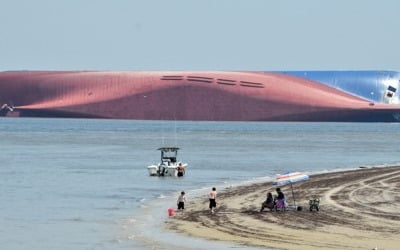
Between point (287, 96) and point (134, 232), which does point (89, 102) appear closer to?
point (287, 96)

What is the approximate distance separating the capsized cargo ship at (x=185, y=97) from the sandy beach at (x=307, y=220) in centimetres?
12830

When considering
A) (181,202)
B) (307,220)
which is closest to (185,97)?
(181,202)

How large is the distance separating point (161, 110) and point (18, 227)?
463ft

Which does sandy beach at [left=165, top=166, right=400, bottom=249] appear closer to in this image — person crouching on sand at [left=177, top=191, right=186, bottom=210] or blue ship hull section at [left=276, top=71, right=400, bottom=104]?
person crouching on sand at [left=177, top=191, right=186, bottom=210]

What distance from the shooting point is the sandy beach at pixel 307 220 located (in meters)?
28.0

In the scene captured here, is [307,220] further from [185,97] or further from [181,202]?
[185,97]

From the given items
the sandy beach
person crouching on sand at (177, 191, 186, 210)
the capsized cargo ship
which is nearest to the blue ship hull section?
the capsized cargo ship

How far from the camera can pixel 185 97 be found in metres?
173

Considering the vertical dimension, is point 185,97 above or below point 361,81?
below

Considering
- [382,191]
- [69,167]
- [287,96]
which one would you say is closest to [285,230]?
[382,191]

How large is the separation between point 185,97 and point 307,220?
141246mm

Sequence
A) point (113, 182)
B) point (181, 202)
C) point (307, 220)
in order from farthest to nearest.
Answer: point (113, 182) < point (181, 202) < point (307, 220)

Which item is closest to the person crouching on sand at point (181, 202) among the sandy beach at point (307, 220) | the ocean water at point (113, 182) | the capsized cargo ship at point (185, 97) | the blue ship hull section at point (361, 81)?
the sandy beach at point (307, 220)

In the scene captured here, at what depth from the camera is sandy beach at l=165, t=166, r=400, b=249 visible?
28047 mm
